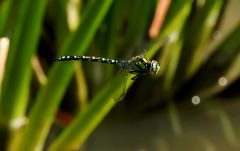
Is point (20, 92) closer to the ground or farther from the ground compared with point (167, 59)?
closer to the ground

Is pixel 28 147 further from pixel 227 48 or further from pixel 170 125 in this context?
pixel 227 48

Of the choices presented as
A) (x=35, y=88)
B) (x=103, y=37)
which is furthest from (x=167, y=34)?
(x=35, y=88)

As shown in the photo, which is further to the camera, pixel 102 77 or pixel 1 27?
pixel 102 77

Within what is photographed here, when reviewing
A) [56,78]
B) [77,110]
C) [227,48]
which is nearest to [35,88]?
[77,110]

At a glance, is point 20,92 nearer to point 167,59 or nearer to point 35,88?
point 35,88

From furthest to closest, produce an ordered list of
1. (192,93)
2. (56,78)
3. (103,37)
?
1. (192,93)
2. (103,37)
3. (56,78)

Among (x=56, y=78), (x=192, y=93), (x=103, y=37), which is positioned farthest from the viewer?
(x=192, y=93)
